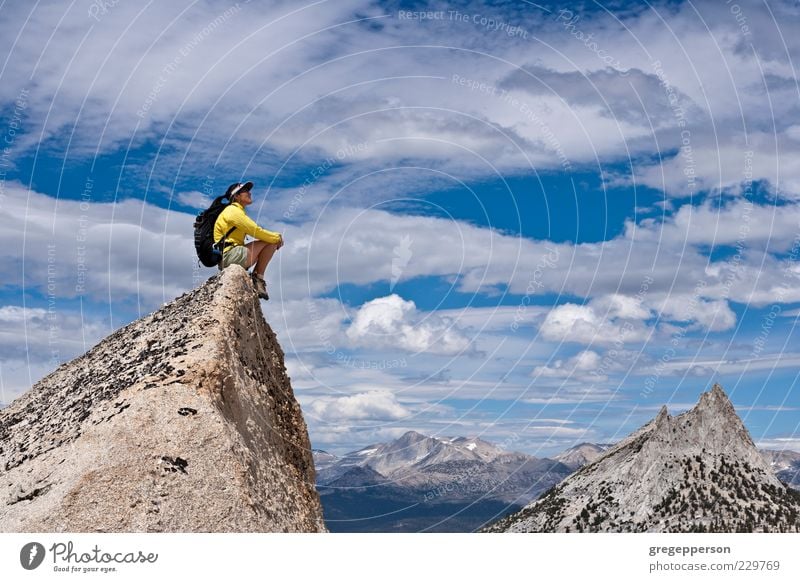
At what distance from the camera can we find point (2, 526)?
18.1 meters

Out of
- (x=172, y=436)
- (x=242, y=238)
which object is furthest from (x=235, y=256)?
(x=172, y=436)

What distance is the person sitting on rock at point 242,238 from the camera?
2545 cm

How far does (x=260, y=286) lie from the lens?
26.8 metres

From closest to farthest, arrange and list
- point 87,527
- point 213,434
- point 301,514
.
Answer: point 87,527 < point 213,434 < point 301,514

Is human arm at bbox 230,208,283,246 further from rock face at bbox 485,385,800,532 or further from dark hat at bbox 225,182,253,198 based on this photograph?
rock face at bbox 485,385,800,532

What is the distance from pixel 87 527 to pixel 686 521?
4090 inches

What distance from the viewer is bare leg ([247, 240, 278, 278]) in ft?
86.4

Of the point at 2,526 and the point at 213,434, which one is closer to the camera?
the point at 2,526

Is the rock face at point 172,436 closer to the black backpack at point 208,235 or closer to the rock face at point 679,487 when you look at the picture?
the black backpack at point 208,235

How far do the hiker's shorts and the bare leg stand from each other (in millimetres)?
235

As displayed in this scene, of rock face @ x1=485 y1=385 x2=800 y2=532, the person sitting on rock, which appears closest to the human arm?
the person sitting on rock
